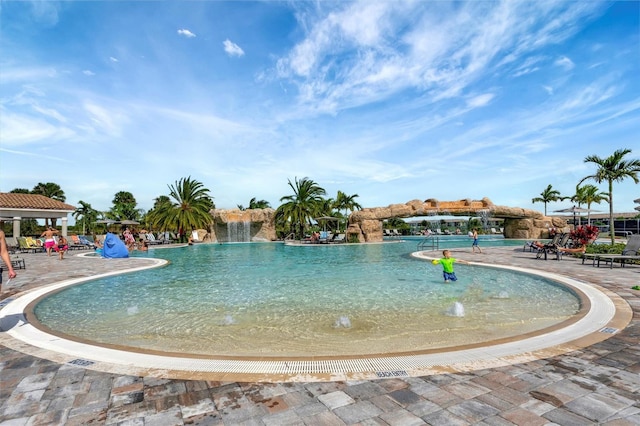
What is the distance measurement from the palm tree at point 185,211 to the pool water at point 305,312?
23.2 m

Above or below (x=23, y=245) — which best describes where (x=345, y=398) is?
below

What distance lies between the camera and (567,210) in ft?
76.8

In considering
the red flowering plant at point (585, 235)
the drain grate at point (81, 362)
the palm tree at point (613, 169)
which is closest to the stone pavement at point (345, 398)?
the drain grate at point (81, 362)

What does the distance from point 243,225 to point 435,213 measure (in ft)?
68.2

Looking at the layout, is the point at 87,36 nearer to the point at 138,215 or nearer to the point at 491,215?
the point at 491,215

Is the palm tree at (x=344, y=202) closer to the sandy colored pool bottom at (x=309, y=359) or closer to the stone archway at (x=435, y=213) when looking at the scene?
the stone archway at (x=435, y=213)

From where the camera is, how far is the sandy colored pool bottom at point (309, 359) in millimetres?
3518

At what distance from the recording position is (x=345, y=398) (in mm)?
3002

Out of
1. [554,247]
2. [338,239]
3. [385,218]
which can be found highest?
[385,218]

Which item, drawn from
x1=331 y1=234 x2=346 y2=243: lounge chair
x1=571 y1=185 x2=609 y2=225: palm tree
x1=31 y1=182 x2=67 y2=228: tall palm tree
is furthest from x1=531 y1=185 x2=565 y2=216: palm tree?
x1=31 y1=182 x2=67 y2=228: tall palm tree

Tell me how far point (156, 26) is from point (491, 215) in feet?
101

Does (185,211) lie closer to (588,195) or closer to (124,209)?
(124,209)

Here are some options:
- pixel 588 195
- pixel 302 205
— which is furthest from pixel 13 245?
pixel 588 195

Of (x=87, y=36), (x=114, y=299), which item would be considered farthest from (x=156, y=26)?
(x=114, y=299)
